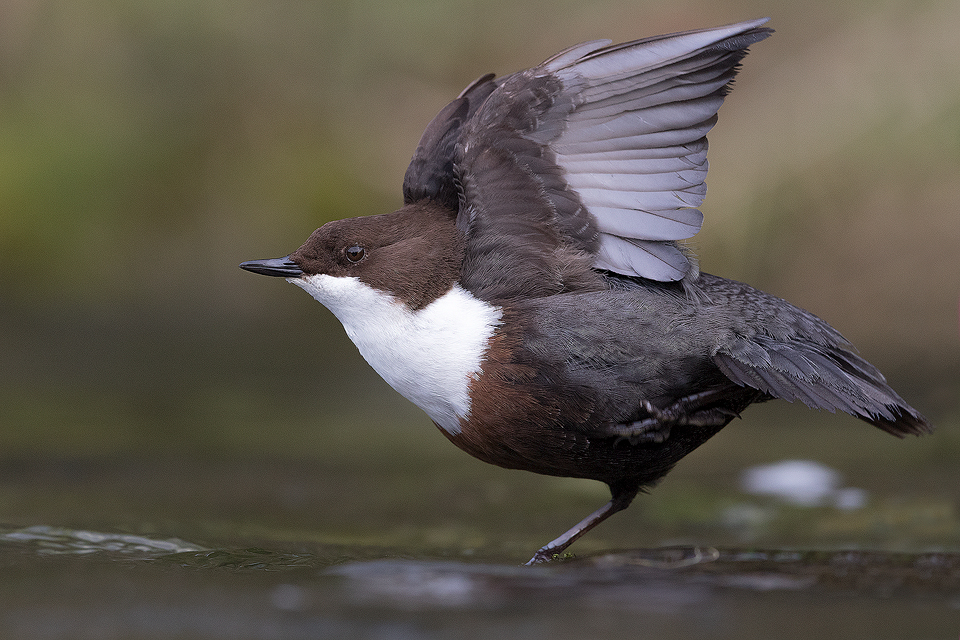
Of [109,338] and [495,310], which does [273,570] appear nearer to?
[495,310]

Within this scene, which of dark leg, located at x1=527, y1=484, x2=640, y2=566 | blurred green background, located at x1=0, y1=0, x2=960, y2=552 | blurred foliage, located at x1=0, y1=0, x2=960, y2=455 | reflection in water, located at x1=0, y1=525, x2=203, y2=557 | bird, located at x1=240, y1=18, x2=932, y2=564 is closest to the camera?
bird, located at x1=240, y1=18, x2=932, y2=564

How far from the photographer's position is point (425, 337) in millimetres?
3082

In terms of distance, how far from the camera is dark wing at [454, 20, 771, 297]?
3070 mm

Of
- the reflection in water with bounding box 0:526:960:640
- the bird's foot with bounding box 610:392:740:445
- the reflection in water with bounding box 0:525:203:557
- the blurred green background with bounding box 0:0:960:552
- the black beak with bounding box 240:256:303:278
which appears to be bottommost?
the reflection in water with bounding box 0:526:960:640

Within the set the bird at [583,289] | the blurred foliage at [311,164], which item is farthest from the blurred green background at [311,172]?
the bird at [583,289]

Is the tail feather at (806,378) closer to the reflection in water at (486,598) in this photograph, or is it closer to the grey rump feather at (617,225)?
the grey rump feather at (617,225)

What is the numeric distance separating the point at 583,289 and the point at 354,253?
2.30ft

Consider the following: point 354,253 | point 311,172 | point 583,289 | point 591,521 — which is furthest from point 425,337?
point 311,172

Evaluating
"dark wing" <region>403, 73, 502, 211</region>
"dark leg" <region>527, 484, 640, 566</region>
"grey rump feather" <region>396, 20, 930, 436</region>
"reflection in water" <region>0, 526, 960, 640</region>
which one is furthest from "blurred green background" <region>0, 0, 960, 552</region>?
"reflection in water" <region>0, 526, 960, 640</region>

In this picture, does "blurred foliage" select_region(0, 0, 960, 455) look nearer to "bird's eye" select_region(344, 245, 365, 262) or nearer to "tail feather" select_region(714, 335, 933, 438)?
"bird's eye" select_region(344, 245, 365, 262)

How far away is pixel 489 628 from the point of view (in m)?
2.19

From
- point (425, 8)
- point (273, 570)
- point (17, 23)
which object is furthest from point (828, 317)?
point (17, 23)

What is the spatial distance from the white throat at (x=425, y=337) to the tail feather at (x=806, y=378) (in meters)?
0.68

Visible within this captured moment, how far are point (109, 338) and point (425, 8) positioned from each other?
308cm
